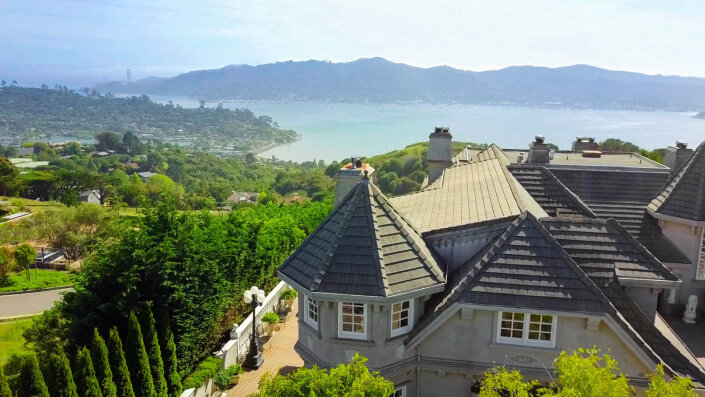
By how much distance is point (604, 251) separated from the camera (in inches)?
462

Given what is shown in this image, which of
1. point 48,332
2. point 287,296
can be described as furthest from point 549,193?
point 48,332

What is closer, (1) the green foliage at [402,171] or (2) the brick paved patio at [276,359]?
(2) the brick paved patio at [276,359]

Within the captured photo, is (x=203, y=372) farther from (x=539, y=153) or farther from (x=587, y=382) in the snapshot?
(x=539, y=153)

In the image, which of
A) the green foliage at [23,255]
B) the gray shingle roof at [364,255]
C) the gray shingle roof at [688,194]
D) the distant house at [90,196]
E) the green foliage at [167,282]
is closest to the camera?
the gray shingle roof at [364,255]

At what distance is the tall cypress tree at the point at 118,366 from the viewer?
11.5m

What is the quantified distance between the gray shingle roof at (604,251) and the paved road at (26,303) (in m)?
27.6

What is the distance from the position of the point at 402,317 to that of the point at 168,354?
21.6 ft

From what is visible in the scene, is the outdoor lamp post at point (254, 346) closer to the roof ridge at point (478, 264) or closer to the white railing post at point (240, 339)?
the white railing post at point (240, 339)

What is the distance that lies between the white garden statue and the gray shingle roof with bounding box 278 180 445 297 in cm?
920

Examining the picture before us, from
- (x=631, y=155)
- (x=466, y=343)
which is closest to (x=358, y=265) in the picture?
(x=466, y=343)

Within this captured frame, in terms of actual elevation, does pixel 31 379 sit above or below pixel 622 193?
below

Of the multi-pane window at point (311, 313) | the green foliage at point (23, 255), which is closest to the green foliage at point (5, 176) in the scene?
the green foliage at point (23, 255)

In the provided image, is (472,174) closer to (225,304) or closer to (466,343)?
(466,343)

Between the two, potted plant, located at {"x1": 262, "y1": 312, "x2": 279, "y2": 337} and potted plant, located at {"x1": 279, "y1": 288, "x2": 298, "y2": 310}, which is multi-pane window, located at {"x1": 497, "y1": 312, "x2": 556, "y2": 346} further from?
potted plant, located at {"x1": 279, "y1": 288, "x2": 298, "y2": 310}
